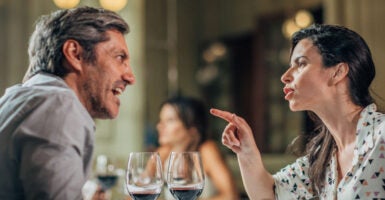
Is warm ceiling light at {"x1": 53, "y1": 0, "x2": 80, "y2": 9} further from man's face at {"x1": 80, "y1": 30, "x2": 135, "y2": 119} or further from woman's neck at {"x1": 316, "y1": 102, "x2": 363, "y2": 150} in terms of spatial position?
woman's neck at {"x1": 316, "y1": 102, "x2": 363, "y2": 150}

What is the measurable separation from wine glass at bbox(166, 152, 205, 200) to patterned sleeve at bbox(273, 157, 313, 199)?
12.6 inches

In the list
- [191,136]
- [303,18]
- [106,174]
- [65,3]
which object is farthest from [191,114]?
[303,18]

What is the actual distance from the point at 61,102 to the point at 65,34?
29 centimetres

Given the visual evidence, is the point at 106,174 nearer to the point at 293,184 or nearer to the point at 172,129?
the point at 293,184

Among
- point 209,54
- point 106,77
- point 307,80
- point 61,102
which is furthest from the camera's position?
point 209,54

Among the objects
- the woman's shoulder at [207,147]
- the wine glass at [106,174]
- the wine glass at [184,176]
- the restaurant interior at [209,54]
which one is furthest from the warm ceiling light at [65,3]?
the wine glass at [184,176]

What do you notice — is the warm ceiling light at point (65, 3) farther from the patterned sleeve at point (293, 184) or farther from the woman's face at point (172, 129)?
the patterned sleeve at point (293, 184)

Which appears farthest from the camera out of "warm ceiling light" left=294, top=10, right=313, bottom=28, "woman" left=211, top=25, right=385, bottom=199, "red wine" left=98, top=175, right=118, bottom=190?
"warm ceiling light" left=294, top=10, right=313, bottom=28

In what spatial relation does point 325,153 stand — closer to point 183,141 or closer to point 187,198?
point 187,198

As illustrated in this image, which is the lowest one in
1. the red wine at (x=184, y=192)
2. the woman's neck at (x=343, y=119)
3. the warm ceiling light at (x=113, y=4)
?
the warm ceiling light at (x=113, y=4)

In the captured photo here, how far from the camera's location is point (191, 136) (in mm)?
3344

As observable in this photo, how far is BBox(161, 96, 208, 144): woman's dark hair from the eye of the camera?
334 cm

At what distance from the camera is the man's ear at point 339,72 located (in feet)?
5.19

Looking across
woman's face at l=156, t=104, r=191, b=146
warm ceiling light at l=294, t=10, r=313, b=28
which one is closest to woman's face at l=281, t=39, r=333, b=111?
woman's face at l=156, t=104, r=191, b=146
